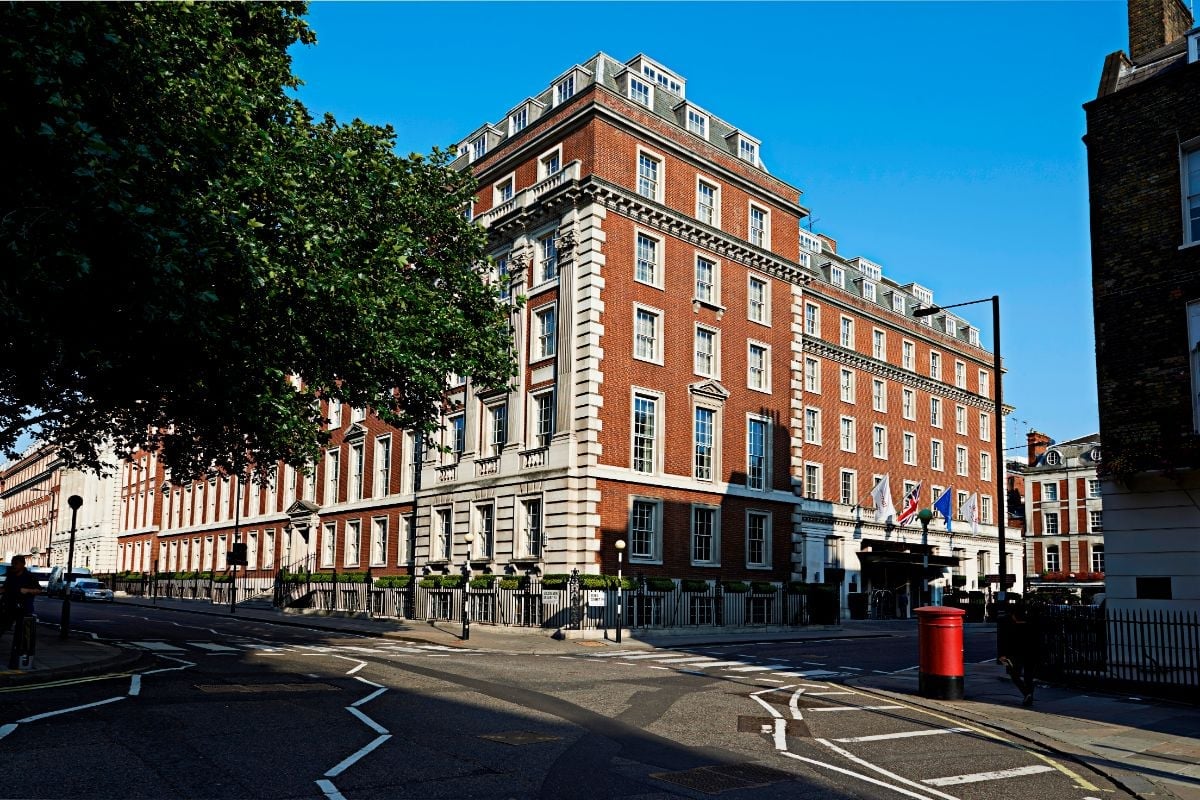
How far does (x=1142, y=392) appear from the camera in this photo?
1809 centimetres

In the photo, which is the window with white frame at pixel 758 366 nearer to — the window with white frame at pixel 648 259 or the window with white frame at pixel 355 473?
the window with white frame at pixel 648 259

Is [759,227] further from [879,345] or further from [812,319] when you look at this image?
[879,345]

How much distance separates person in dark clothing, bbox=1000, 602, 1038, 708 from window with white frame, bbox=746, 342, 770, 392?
24.8 m

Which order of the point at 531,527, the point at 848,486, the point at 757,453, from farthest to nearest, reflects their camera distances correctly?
the point at 848,486 < the point at 757,453 < the point at 531,527

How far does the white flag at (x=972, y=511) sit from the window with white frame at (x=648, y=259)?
34469 mm

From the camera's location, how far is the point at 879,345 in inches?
2303

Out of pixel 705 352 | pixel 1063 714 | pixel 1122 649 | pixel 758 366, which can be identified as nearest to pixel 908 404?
pixel 758 366

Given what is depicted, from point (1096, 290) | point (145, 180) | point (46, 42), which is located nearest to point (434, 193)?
point (145, 180)

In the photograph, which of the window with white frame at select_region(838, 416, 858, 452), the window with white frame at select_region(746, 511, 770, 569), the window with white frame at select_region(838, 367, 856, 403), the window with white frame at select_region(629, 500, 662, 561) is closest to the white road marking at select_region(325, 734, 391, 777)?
the window with white frame at select_region(629, 500, 662, 561)

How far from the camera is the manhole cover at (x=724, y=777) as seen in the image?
862 cm

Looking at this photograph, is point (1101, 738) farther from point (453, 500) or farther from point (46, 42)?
point (453, 500)

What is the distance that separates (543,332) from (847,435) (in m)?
24.4

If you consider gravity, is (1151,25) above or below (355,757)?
above

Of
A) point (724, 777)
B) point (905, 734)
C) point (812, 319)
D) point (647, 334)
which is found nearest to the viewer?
point (724, 777)
